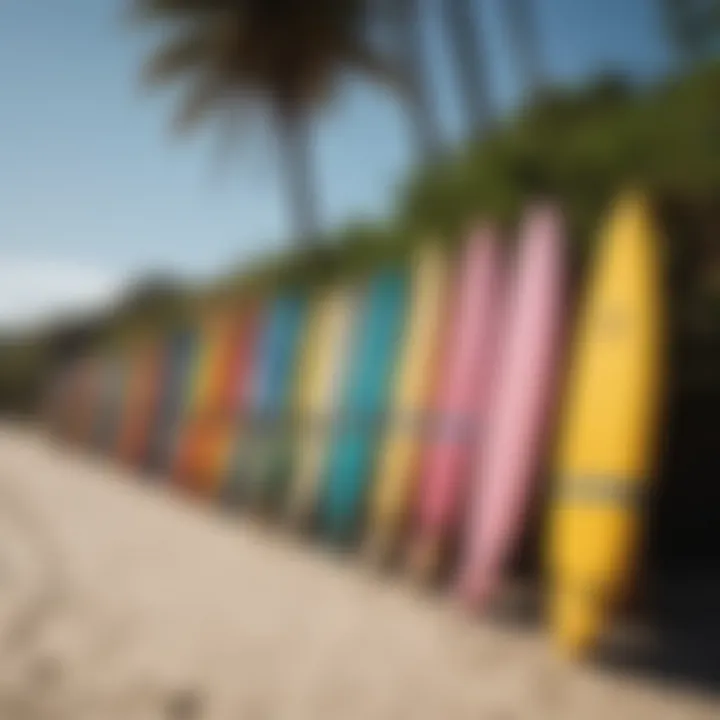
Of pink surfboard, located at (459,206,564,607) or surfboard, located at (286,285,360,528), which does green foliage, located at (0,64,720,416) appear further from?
surfboard, located at (286,285,360,528)

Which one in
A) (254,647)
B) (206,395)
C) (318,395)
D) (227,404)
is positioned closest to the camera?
(254,647)

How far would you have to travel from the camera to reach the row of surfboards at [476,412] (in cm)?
358

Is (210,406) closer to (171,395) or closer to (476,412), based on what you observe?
(171,395)

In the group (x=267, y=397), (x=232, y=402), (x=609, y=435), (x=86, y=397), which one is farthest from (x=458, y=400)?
(x=86, y=397)

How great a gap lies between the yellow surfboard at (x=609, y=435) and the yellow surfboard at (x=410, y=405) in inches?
38.1

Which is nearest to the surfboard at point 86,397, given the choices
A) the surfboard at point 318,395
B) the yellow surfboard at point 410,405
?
the surfboard at point 318,395

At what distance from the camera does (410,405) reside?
5098mm

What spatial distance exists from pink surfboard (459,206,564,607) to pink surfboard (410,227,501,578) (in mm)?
120

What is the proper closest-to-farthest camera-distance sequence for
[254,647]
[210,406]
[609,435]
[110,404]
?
[254,647]
[609,435]
[210,406]
[110,404]

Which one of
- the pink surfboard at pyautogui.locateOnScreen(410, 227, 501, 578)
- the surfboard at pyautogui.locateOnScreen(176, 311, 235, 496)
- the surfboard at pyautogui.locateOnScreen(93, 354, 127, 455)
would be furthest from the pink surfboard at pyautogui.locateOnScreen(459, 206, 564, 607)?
the surfboard at pyautogui.locateOnScreen(93, 354, 127, 455)

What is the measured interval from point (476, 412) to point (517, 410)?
401 mm

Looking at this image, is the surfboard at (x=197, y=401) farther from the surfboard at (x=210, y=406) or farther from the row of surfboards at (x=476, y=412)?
the row of surfboards at (x=476, y=412)

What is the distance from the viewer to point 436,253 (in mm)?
5324

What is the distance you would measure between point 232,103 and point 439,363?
10047 mm
